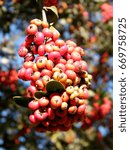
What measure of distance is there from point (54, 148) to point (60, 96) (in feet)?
13.0

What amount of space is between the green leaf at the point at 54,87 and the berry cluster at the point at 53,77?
0.01 meters

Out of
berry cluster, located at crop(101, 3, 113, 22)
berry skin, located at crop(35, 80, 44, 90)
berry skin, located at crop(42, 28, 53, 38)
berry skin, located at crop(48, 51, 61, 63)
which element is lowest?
berry skin, located at crop(35, 80, 44, 90)

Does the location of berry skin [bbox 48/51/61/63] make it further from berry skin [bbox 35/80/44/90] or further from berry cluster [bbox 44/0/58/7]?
berry cluster [bbox 44/0/58/7]

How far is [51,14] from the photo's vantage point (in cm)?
205

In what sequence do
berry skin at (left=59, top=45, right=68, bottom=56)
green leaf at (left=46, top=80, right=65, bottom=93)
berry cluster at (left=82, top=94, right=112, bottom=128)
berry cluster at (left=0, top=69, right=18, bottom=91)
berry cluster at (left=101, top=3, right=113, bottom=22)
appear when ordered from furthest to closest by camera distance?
1. berry cluster at (left=82, top=94, right=112, bottom=128)
2. berry cluster at (left=0, top=69, right=18, bottom=91)
3. berry cluster at (left=101, top=3, right=113, bottom=22)
4. berry skin at (left=59, top=45, right=68, bottom=56)
5. green leaf at (left=46, top=80, right=65, bottom=93)

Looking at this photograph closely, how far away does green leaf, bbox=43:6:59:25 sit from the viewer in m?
2.05

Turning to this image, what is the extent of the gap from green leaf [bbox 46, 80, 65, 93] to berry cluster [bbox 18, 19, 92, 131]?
0.01 meters

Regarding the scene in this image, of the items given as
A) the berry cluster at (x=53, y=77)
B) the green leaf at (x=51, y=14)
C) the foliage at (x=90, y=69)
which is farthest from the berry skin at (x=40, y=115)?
the foliage at (x=90, y=69)

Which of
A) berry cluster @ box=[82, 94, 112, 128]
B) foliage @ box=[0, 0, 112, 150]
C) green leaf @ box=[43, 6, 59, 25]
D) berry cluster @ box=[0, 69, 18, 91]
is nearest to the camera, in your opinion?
green leaf @ box=[43, 6, 59, 25]

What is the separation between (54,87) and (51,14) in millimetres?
355

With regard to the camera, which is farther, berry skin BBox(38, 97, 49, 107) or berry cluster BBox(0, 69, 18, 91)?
berry cluster BBox(0, 69, 18, 91)

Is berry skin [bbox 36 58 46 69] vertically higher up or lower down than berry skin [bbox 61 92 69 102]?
higher up

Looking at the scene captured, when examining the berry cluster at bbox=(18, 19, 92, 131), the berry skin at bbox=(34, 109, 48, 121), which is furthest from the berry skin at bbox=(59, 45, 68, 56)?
the berry skin at bbox=(34, 109, 48, 121)

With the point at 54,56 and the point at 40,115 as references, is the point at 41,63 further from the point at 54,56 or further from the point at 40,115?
the point at 40,115
